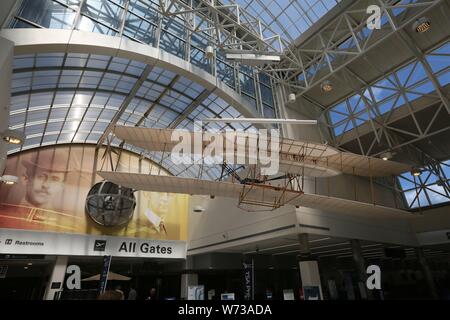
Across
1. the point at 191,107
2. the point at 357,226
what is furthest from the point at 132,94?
the point at 357,226

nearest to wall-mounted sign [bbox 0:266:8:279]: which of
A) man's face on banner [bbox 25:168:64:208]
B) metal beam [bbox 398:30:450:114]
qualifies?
man's face on banner [bbox 25:168:64:208]

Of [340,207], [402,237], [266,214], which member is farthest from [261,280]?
[340,207]

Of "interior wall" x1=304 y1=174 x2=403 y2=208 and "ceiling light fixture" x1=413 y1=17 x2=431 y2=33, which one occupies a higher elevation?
"ceiling light fixture" x1=413 y1=17 x2=431 y2=33

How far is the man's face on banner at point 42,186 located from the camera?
18797mm

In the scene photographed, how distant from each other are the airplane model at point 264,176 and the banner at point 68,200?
5791 millimetres

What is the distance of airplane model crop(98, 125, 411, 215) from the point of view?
10562 mm

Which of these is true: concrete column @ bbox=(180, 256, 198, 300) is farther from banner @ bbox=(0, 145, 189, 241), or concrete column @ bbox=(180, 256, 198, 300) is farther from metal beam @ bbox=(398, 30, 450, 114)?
metal beam @ bbox=(398, 30, 450, 114)

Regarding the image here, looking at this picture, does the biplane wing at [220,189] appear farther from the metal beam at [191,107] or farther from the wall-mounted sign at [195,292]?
the metal beam at [191,107]

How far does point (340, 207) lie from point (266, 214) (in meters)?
4.19

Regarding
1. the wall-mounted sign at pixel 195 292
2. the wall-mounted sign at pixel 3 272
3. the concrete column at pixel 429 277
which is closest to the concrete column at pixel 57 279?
the wall-mounted sign at pixel 3 272

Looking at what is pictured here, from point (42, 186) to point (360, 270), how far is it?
21500mm

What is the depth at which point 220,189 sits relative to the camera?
11500 millimetres

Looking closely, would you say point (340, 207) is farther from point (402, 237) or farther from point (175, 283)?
point (175, 283)
